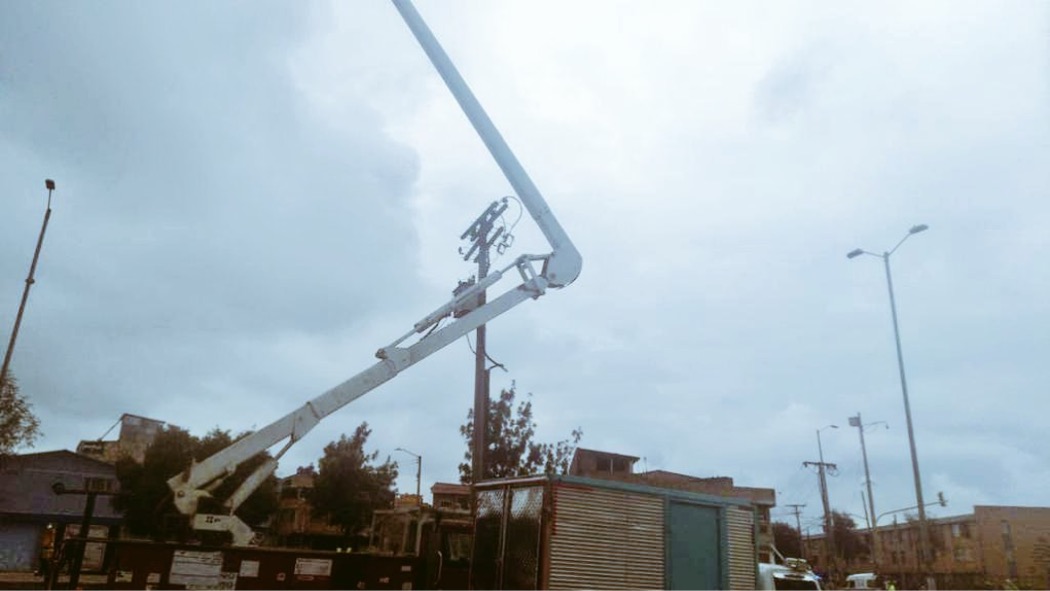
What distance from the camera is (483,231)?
1894 cm

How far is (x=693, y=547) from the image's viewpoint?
36.5 feet

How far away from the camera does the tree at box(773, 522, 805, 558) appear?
232 feet

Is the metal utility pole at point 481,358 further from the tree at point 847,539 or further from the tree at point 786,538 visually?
the tree at point 847,539

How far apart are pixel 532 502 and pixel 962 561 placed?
60584 millimetres

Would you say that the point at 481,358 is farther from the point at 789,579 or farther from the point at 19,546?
the point at 19,546

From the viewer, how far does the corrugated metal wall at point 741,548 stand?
11.4 meters

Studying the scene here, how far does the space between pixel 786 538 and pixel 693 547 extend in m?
69.6

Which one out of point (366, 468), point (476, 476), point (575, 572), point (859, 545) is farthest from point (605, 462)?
point (859, 545)

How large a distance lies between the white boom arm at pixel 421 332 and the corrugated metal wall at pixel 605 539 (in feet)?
11.0

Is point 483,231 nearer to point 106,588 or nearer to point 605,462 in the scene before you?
point 106,588

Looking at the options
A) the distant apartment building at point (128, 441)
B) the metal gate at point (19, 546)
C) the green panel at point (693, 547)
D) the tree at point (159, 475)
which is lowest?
the metal gate at point (19, 546)

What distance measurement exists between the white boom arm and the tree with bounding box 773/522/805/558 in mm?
65694

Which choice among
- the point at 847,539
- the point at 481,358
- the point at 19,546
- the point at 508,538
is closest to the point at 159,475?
the point at 19,546

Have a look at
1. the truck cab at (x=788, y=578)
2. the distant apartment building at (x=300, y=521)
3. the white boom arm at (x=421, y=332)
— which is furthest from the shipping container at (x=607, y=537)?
the distant apartment building at (x=300, y=521)
